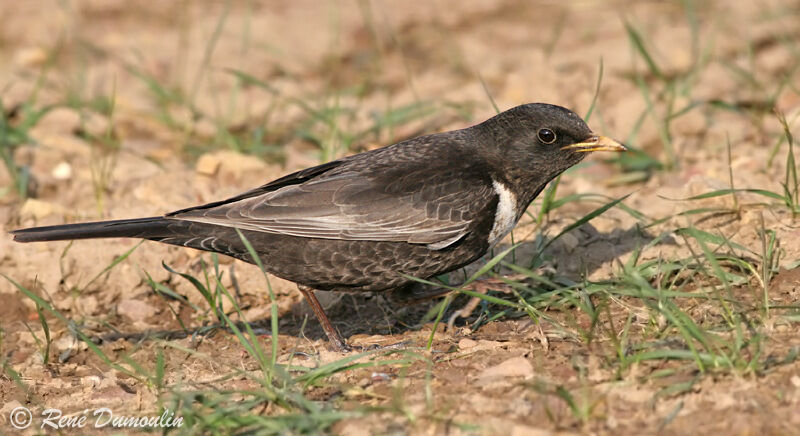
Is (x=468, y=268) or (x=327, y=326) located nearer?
(x=327, y=326)

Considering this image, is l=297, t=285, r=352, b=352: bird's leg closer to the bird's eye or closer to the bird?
the bird

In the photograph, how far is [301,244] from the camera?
4742 millimetres

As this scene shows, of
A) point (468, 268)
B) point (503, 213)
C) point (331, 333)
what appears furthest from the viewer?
point (468, 268)

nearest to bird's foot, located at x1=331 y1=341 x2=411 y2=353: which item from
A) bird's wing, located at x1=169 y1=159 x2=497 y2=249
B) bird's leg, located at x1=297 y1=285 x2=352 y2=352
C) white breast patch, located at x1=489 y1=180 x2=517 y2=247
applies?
bird's leg, located at x1=297 y1=285 x2=352 y2=352

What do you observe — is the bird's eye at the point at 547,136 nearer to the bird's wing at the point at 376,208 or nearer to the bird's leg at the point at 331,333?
the bird's wing at the point at 376,208

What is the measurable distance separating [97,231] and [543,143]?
87.4 inches

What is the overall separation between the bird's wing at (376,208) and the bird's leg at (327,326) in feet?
1.37

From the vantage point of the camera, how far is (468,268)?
18.3 feet

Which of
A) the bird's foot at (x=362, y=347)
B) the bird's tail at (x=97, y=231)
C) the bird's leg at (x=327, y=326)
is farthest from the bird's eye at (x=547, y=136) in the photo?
the bird's tail at (x=97, y=231)

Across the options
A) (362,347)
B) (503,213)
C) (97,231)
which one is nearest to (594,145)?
(503,213)

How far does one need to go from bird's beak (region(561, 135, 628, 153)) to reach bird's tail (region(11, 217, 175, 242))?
206 cm

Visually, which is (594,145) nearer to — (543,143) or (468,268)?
(543,143)

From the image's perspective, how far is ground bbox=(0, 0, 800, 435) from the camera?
378 cm

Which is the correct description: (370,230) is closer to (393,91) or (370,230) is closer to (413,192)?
(413,192)
